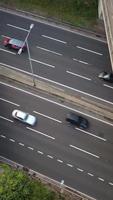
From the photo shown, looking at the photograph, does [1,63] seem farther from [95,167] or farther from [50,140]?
[95,167]

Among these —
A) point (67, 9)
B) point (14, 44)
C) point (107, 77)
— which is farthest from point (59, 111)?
point (67, 9)

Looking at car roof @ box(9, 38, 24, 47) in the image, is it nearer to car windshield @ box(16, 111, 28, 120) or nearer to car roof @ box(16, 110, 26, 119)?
car roof @ box(16, 110, 26, 119)

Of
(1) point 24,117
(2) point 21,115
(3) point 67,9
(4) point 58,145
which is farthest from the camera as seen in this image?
(3) point 67,9

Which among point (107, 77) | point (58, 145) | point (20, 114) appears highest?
point (107, 77)

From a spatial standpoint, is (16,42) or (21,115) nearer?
(21,115)

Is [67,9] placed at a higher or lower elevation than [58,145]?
higher

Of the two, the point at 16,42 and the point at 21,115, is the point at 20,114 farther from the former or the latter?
the point at 16,42

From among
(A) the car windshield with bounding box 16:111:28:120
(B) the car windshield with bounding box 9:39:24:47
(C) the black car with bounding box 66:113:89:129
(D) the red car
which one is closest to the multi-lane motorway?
(C) the black car with bounding box 66:113:89:129
